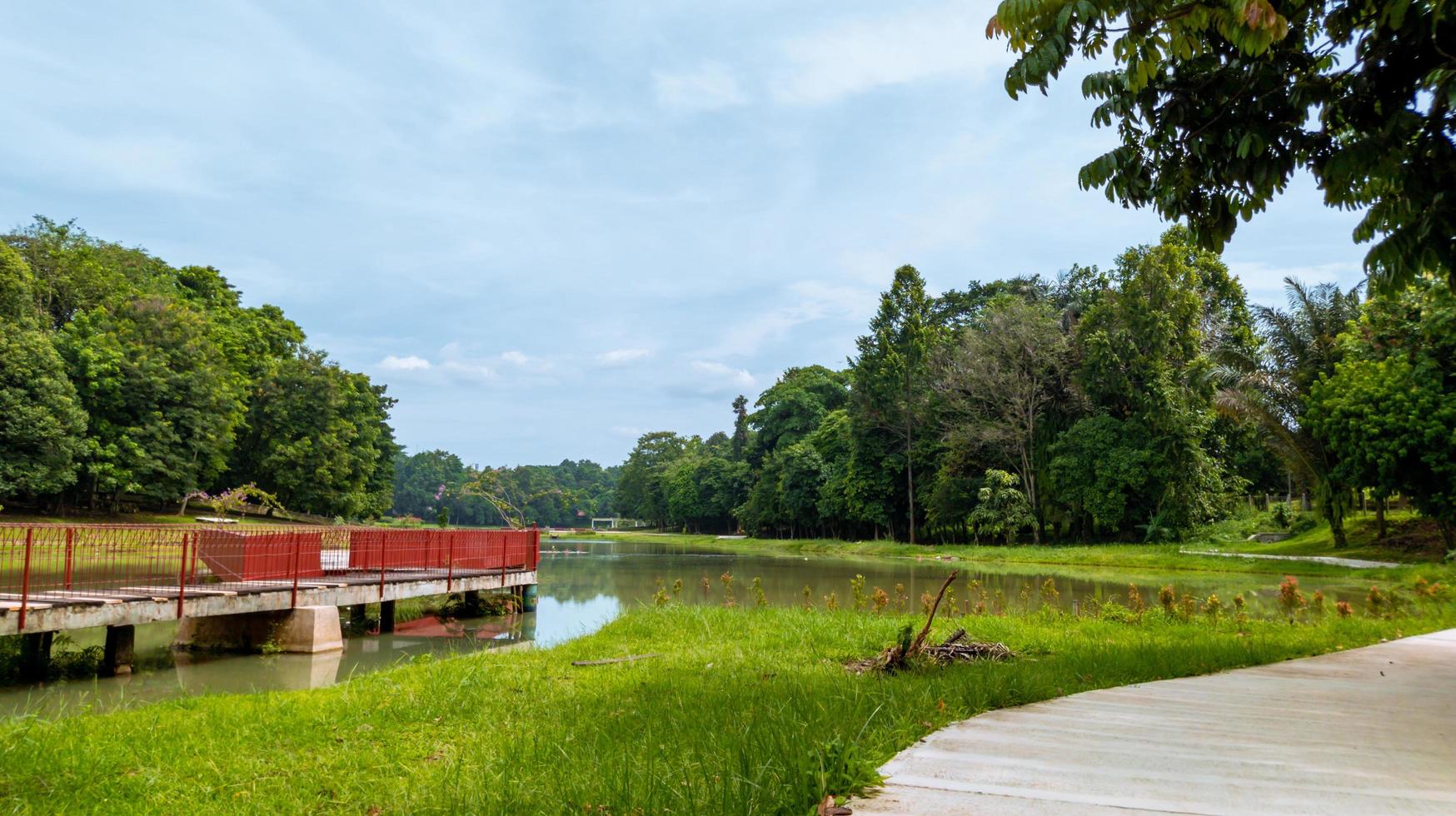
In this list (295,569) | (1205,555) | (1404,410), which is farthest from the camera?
(1205,555)

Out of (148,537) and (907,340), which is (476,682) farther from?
(907,340)

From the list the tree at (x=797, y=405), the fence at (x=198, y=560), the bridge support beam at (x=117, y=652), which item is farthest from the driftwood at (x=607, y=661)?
the tree at (x=797, y=405)

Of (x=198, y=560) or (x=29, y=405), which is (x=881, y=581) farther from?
(x=29, y=405)

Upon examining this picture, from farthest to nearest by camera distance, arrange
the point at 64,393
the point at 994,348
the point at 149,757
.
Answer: the point at 994,348 < the point at 64,393 < the point at 149,757

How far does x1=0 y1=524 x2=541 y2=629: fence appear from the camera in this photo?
998cm

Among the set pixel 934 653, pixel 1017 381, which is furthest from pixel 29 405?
pixel 1017 381

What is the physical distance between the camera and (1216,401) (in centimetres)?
2861

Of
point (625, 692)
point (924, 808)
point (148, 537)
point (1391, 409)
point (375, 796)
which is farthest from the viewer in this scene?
point (1391, 409)

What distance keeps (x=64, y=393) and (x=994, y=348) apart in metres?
38.7

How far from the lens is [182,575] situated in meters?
10.8

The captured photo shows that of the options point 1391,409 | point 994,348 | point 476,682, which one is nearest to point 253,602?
point 476,682

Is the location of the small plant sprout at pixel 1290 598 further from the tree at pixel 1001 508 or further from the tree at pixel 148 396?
the tree at pixel 148 396

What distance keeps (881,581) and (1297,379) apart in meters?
15.7

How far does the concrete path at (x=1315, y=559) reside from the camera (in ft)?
76.7
